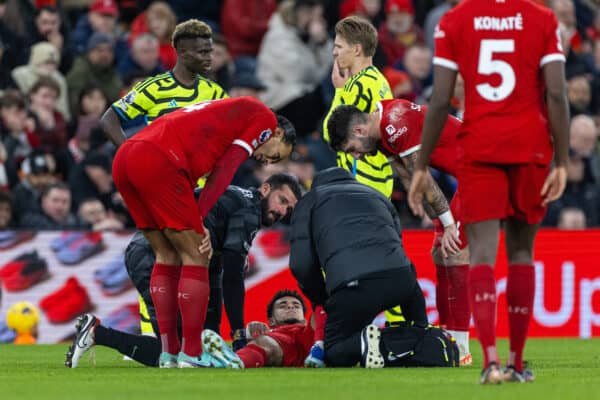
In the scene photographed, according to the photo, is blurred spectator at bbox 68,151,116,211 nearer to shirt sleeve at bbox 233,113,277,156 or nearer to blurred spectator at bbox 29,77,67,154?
blurred spectator at bbox 29,77,67,154

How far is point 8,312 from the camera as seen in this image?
14016 millimetres

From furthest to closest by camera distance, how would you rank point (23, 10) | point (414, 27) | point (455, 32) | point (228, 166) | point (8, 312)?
point (414, 27), point (23, 10), point (8, 312), point (228, 166), point (455, 32)

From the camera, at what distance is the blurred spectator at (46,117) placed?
16234 millimetres

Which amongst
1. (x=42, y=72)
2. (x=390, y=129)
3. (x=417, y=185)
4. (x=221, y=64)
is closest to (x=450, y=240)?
(x=390, y=129)

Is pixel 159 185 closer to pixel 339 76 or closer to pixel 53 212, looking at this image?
pixel 339 76

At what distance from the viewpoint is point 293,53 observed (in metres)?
18.0

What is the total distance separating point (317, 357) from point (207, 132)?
1653mm

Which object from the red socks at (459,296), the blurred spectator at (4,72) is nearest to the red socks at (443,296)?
the red socks at (459,296)

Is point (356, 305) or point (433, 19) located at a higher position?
point (433, 19)

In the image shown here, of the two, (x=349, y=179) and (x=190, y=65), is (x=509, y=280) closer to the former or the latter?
(x=349, y=179)

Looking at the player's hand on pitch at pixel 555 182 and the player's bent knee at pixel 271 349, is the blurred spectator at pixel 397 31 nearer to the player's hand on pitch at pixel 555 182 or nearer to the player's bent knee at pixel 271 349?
the player's bent knee at pixel 271 349

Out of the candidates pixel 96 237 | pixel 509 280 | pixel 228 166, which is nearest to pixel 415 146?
pixel 228 166

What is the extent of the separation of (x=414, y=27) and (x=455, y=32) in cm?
1207

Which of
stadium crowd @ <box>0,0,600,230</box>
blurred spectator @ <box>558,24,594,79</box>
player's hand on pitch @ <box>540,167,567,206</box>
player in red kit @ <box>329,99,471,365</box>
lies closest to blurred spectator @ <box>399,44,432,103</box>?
stadium crowd @ <box>0,0,600,230</box>
